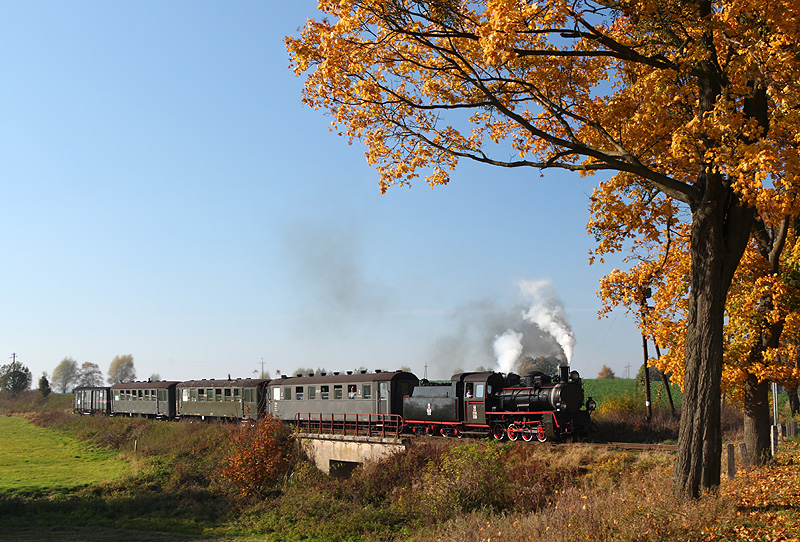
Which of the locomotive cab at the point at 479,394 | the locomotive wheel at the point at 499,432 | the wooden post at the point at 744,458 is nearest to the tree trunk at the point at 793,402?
the locomotive cab at the point at 479,394

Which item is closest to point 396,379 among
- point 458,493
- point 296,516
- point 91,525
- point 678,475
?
point 296,516

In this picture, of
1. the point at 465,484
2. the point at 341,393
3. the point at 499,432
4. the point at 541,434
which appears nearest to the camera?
the point at 465,484

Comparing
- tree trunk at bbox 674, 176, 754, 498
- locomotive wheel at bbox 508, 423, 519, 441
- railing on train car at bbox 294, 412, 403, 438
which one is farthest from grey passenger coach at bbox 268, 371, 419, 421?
tree trunk at bbox 674, 176, 754, 498

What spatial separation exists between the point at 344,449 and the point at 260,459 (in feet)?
13.2

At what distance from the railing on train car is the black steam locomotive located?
1147 millimetres

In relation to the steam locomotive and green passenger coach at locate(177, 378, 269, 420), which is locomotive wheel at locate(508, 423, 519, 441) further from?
green passenger coach at locate(177, 378, 269, 420)

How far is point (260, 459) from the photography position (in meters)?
28.1

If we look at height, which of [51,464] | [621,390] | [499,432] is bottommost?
[51,464]

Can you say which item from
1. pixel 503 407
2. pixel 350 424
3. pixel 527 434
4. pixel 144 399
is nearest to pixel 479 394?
pixel 503 407

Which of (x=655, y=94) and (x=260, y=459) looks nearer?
(x=655, y=94)

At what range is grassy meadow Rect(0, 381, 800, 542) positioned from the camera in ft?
32.7

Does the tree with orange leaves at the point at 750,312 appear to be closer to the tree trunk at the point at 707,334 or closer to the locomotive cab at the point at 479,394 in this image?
the tree trunk at the point at 707,334

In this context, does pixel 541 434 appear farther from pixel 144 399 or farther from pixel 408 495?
pixel 144 399

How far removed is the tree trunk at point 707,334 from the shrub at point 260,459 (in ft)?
68.2
